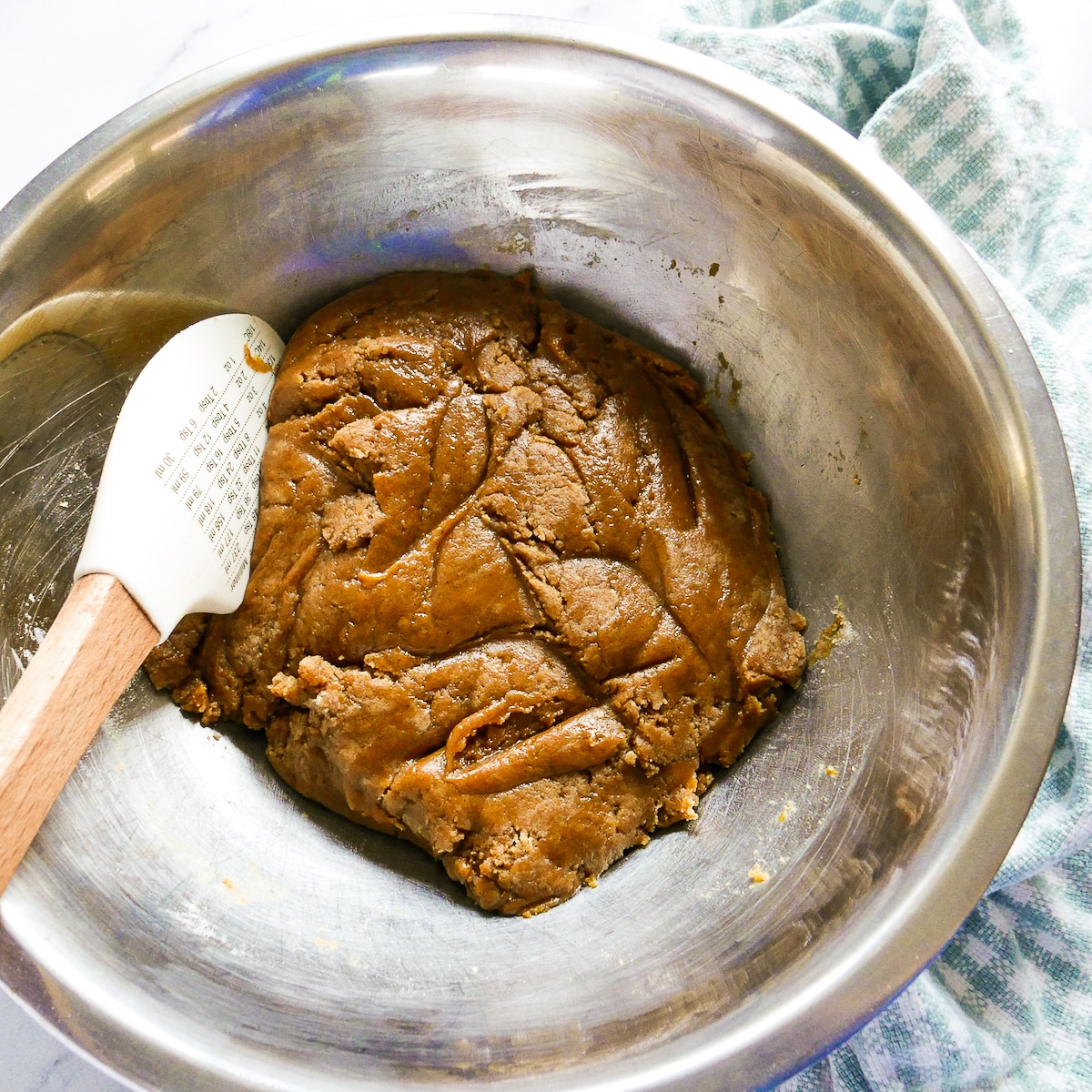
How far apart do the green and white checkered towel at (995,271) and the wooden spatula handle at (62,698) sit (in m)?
1.32

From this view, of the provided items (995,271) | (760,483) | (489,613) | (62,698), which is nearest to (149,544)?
(62,698)

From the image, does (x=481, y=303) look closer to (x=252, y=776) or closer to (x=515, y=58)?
(x=515, y=58)

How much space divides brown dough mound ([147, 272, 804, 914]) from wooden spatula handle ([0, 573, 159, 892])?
0.90ft

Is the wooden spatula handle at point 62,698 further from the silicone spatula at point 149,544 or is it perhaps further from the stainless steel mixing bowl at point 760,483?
the stainless steel mixing bowl at point 760,483

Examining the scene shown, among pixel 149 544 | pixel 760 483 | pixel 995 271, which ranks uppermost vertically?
pixel 149 544

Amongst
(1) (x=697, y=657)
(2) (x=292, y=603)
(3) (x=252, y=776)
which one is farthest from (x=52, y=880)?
(1) (x=697, y=657)

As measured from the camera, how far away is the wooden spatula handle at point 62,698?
47.4 inches

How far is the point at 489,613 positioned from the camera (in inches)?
61.3

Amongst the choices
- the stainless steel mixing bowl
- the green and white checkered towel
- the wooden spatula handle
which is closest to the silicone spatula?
the wooden spatula handle

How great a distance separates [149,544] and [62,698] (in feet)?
0.87

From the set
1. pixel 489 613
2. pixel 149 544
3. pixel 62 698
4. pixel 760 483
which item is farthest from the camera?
pixel 760 483

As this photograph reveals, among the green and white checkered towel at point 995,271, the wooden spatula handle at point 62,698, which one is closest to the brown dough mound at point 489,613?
the wooden spatula handle at point 62,698

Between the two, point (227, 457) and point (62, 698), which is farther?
point (227, 457)

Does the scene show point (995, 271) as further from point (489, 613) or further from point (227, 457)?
point (227, 457)
